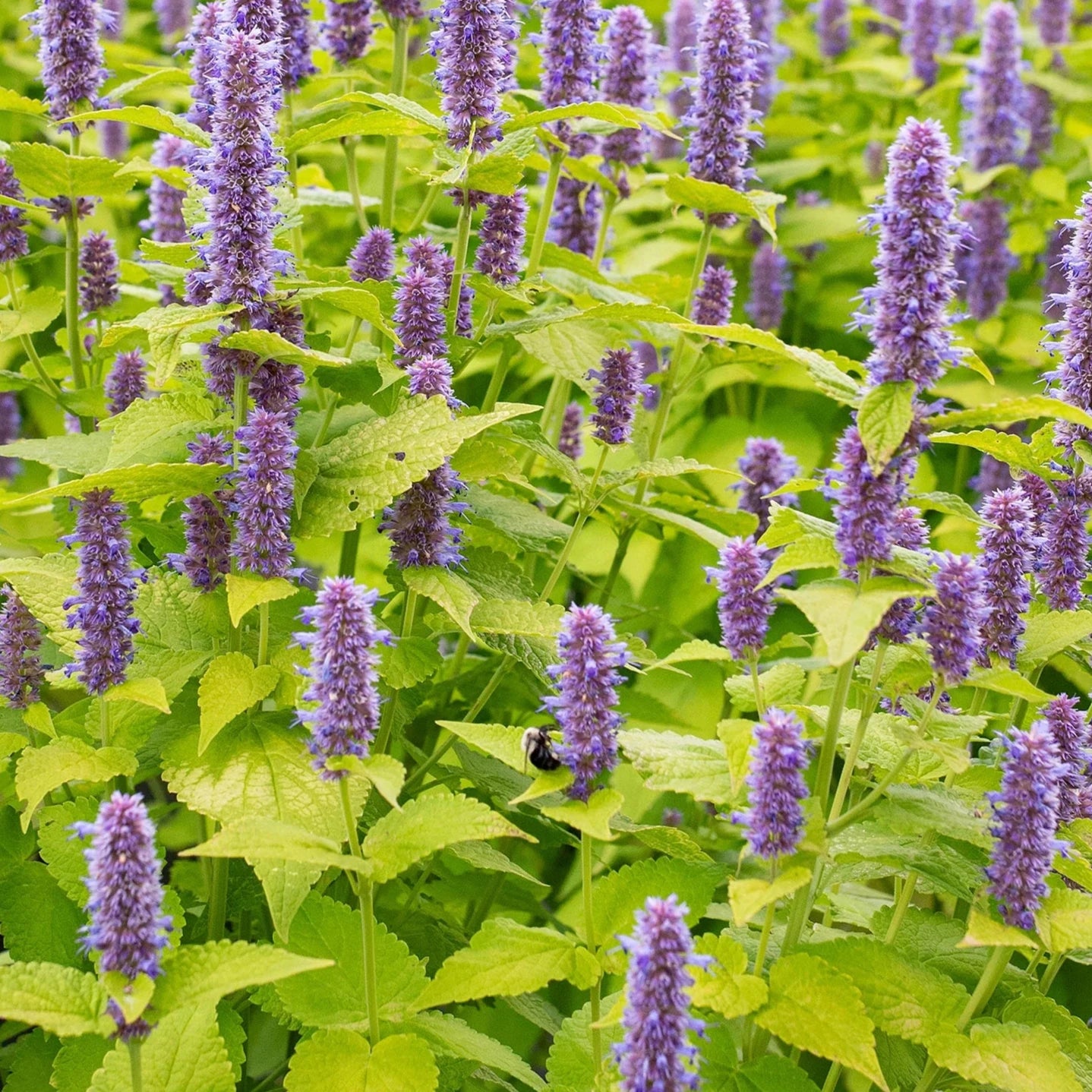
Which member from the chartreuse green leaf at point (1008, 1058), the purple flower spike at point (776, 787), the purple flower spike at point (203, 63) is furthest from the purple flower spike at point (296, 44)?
the chartreuse green leaf at point (1008, 1058)

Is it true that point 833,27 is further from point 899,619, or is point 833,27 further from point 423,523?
point 899,619

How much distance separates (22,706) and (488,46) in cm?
178

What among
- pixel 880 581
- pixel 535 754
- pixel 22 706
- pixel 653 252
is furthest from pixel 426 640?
pixel 653 252

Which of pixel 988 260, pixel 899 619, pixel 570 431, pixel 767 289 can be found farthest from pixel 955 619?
pixel 988 260

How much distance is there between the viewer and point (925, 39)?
6.96 m

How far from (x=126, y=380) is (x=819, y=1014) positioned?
2.26 metres

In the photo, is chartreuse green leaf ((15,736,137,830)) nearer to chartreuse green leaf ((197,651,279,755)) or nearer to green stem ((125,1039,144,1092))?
chartreuse green leaf ((197,651,279,755))

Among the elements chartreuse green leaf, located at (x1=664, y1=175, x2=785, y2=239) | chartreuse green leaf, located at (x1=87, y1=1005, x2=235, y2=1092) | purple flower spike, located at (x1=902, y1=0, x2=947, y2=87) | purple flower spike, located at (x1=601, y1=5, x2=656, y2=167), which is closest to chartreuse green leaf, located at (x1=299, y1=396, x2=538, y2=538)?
chartreuse green leaf, located at (x1=87, y1=1005, x2=235, y2=1092)

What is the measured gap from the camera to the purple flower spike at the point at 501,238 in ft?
10.8

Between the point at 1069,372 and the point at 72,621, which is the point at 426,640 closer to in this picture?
the point at 72,621

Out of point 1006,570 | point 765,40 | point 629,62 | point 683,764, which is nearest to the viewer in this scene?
point 683,764

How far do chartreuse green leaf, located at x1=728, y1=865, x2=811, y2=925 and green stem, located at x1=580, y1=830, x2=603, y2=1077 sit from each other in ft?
1.04

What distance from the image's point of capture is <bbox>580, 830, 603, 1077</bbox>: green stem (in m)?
2.42

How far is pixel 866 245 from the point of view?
6.31 m
